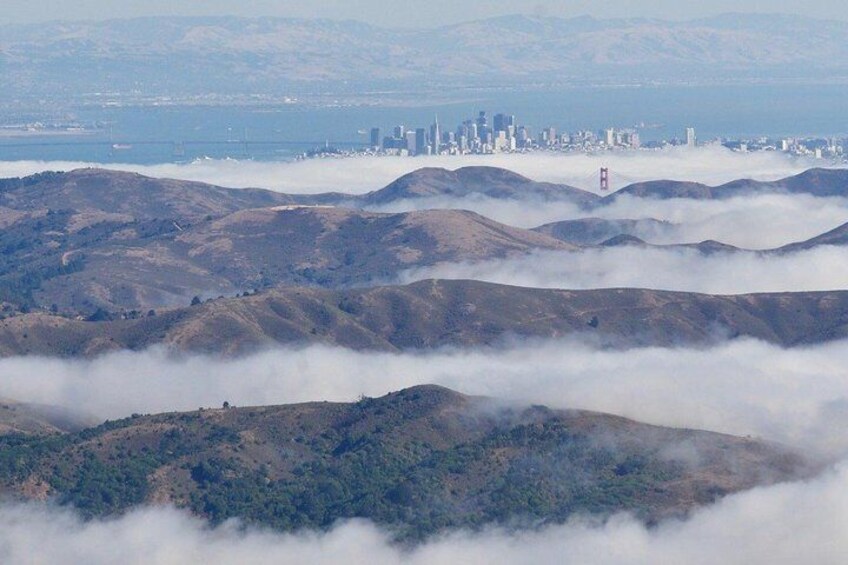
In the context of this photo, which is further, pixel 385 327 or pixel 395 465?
pixel 385 327

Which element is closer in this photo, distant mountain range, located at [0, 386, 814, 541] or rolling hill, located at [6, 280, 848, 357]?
distant mountain range, located at [0, 386, 814, 541]

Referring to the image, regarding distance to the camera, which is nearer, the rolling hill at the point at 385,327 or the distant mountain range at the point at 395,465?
the distant mountain range at the point at 395,465

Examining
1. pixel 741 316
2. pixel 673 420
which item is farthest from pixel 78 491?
pixel 741 316

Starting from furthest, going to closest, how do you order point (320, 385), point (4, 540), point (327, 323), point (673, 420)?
1. point (327, 323)
2. point (320, 385)
3. point (673, 420)
4. point (4, 540)

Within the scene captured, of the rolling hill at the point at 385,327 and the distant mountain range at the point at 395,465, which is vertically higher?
the distant mountain range at the point at 395,465

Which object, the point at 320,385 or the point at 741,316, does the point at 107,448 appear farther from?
the point at 741,316

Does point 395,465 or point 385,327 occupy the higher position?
point 395,465

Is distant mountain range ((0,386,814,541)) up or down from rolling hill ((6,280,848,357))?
up

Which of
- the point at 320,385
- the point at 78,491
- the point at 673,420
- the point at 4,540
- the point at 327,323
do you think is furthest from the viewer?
the point at 327,323
